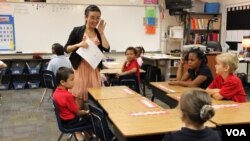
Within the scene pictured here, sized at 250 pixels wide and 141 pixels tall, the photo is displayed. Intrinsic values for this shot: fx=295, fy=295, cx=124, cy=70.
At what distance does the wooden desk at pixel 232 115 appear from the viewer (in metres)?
2.00

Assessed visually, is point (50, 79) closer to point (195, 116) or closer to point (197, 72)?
point (197, 72)

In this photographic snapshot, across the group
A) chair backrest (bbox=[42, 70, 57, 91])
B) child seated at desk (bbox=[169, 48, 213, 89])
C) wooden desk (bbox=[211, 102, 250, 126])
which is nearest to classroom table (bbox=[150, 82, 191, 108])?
child seated at desk (bbox=[169, 48, 213, 89])

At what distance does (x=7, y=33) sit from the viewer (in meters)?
6.81

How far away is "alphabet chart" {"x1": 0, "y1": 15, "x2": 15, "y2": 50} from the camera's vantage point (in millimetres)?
6758

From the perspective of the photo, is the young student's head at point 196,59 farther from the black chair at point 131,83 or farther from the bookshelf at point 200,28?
the bookshelf at point 200,28

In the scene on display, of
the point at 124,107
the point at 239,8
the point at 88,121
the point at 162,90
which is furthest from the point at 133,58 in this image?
the point at 239,8

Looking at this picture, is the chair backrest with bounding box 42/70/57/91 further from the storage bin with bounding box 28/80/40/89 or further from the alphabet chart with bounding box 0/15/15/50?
the alphabet chart with bounding box 0/15/15/50

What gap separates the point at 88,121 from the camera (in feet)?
9.28

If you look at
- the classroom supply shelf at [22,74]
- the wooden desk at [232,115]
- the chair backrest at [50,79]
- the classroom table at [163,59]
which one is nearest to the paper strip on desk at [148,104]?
the wooden desk at [232,115]

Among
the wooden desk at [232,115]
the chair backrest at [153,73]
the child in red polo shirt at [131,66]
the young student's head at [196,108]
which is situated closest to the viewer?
the young student's head at [196,108]

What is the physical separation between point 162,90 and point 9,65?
4915 millimetres

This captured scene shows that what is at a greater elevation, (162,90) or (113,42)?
(113,42)

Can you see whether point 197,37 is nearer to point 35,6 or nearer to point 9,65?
point 35,6

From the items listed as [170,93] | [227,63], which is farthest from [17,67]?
[227,63]
